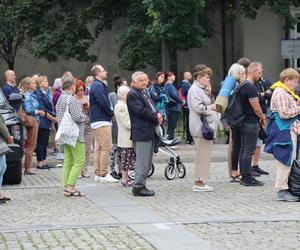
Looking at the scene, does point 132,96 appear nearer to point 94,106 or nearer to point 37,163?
point 94,106

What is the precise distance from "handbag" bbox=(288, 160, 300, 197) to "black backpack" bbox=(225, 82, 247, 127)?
171 centimetres

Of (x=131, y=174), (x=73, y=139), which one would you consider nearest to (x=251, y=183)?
(x=131, y=174)

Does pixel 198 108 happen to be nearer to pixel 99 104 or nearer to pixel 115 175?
pixel 99 104

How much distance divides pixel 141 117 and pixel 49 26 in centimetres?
2018

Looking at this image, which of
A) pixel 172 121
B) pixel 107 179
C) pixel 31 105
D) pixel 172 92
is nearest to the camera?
pixel 107 179

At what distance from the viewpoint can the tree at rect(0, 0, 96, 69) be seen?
98.2ft

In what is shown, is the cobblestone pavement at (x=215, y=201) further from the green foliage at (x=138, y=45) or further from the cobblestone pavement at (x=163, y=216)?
the green foliage at (x=138, y=45)

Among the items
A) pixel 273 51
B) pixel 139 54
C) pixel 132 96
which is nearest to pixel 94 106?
pixel 132 96

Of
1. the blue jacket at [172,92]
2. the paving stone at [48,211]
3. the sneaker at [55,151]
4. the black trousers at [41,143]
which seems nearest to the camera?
the paving stone at [48,211]

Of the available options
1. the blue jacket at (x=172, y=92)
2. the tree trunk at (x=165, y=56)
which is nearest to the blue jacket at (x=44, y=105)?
the blue jacket at (x=172, y=92)

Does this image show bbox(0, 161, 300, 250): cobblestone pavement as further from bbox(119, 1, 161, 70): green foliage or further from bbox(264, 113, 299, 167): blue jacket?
bbox(119, 1, 161, 70): green foliage

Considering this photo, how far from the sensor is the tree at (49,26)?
29938 mm

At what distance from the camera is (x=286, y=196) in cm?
1045

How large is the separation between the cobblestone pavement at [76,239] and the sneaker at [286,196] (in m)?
2.93
